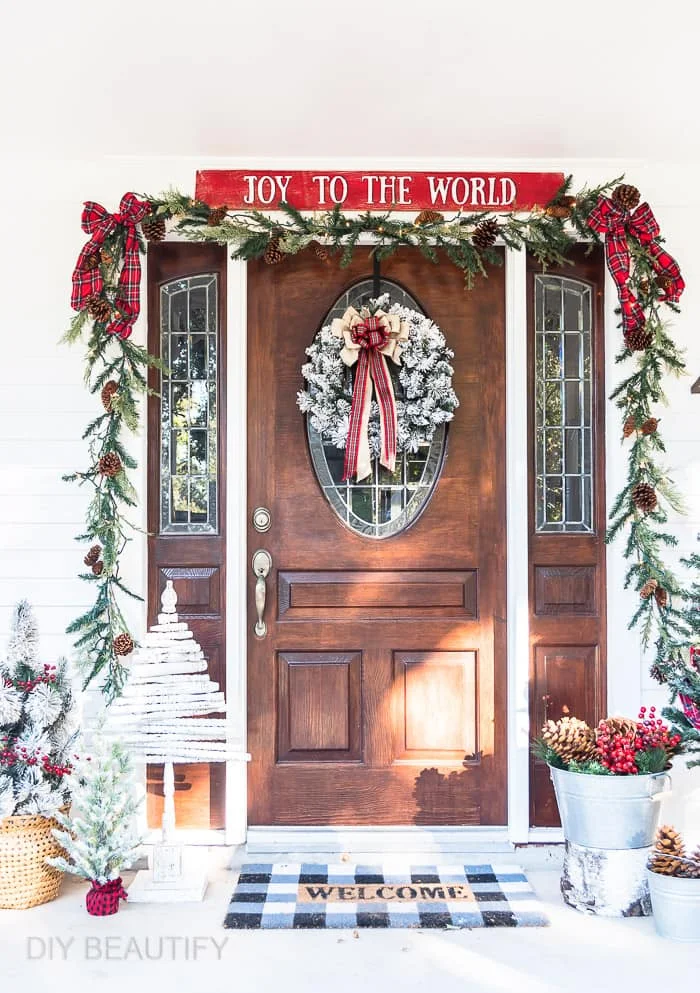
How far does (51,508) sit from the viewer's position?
3283 millimetres

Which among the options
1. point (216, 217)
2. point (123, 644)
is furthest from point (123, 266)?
point (123, 644)

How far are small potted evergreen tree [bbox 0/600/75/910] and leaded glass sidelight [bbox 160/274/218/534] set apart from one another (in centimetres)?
69

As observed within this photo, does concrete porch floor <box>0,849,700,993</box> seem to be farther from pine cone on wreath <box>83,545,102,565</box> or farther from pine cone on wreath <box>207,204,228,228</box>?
pine cone on wreath <box>207,204,228,228</box>

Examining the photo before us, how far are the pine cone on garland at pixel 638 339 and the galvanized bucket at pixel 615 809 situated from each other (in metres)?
1.46

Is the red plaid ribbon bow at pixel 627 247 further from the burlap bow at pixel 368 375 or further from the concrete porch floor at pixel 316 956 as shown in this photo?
the concrete porch floor at pixel 316 956

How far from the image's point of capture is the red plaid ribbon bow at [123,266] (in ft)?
10.5

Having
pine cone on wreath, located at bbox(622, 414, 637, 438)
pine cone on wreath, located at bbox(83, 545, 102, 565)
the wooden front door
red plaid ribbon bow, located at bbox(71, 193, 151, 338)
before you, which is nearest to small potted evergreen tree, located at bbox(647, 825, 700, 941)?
the wooden front door

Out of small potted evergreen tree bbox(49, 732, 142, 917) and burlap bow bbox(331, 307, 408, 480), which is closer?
small potted evergreen tree bbox(49, 732, 142, 917)

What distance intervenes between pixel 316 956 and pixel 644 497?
184 cm

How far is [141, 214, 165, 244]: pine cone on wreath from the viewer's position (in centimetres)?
319

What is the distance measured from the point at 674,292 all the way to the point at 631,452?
589 mm

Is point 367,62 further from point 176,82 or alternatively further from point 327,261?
point 327,261

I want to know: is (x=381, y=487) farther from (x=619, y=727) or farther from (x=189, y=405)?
(x=619, y=727)

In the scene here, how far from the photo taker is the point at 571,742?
2.92 metres
